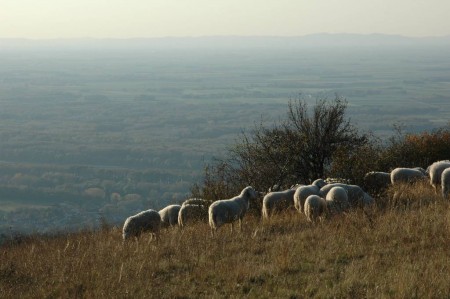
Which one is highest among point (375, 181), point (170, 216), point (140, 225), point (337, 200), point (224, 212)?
point (337, 200)

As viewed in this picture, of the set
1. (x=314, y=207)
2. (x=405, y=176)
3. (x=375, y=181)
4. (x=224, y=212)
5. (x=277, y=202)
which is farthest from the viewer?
(x=375, y=181)

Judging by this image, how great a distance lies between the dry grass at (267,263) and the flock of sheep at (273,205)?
2.30 feet

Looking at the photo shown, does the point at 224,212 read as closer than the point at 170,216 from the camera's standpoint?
Yes

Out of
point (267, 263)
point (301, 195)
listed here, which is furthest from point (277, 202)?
point (267, 263)

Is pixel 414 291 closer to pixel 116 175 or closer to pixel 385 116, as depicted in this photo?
pixel 116 175

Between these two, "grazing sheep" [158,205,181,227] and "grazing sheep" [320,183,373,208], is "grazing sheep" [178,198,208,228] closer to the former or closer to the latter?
"grazing sheep" [158,205,181,227]

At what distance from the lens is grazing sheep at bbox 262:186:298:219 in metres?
15.0

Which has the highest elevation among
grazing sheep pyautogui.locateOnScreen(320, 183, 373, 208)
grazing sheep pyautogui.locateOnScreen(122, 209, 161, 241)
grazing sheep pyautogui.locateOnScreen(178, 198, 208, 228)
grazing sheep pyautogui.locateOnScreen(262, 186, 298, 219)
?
grazing sheep pyautogui.locateOnScreen(320, 183, 373, 208)

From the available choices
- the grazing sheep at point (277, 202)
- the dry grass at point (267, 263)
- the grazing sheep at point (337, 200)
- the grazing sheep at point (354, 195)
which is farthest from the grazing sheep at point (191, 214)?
the grazing sheep at point (337, 200)

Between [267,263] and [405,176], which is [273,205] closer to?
[405,176]

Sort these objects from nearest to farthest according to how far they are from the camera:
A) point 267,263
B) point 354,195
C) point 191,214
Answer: point 267,263, point 354,195, point 191,214

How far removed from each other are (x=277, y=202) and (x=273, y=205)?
119 mm

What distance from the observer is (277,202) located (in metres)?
15.1

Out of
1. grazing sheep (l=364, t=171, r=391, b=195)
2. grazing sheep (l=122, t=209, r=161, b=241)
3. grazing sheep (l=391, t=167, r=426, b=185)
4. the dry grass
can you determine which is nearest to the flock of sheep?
grazing sheep (l=122, t=209, r=161, b=241)
